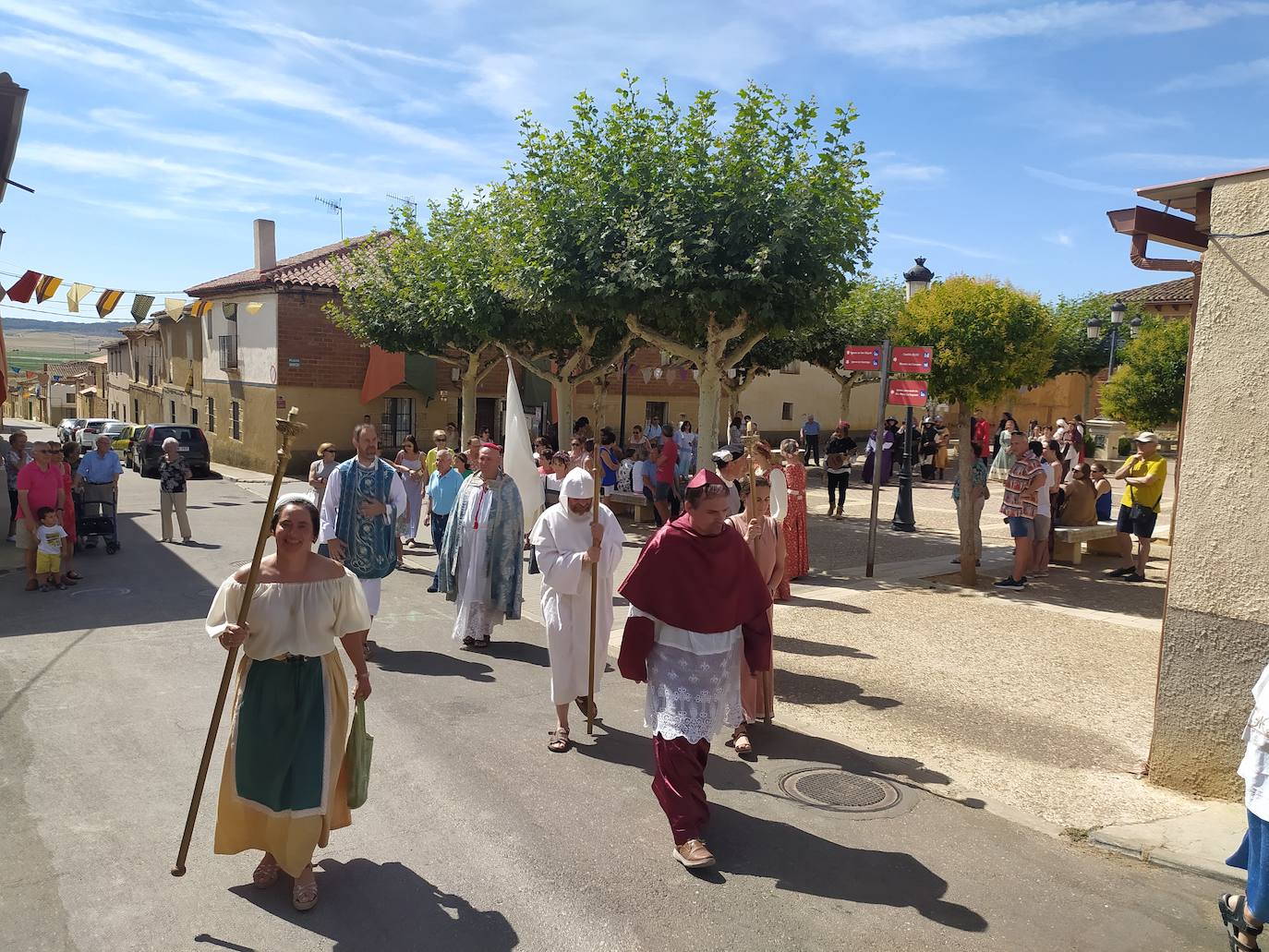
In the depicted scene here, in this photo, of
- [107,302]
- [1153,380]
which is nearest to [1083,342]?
[1153,380]

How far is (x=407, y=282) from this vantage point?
21.2 meters

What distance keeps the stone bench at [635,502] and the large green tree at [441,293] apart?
12.7 feet

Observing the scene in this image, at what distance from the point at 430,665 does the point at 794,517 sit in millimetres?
5335

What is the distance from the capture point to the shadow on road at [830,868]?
4258mm

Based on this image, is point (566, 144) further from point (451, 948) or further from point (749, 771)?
point (451, 948)

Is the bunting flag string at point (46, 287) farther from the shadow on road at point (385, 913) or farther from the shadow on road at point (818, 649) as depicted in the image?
the shadow on road at point (385, 913)

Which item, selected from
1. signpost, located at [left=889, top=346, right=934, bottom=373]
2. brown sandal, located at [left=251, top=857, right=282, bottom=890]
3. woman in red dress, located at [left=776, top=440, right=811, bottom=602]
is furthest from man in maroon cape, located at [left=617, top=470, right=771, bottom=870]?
signpost, located at [left=889, top=346, right=934, bottom=373]

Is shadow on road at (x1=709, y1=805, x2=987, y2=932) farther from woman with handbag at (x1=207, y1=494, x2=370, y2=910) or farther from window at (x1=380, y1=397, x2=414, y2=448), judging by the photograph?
window at (x1=380, y1=397, x2=414, y2=448)

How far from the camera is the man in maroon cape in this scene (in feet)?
15.2

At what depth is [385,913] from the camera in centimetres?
403

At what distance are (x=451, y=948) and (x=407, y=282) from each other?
18.9m

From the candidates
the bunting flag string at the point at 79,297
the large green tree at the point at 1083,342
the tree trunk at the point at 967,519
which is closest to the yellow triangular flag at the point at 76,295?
the bunting flag string at the point at 79,297

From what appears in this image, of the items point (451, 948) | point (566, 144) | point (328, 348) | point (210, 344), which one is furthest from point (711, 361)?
point (210, 344)

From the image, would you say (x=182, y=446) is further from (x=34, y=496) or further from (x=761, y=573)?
(x=761, y=573)
